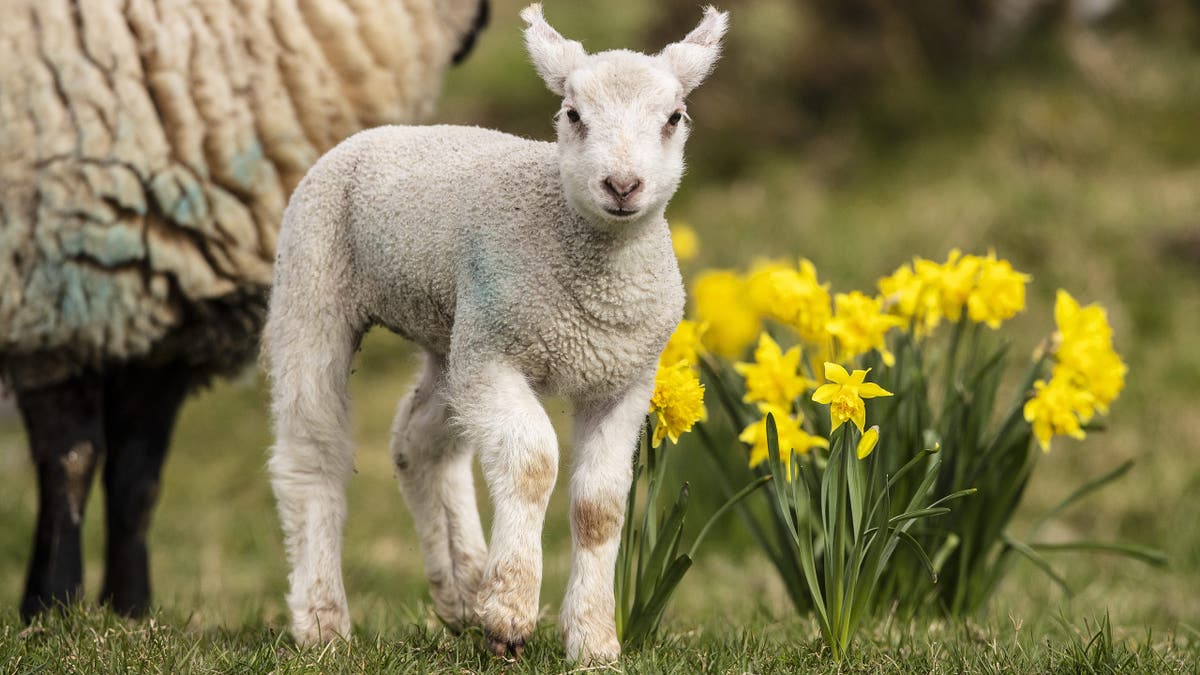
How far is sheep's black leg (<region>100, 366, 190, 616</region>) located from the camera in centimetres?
456

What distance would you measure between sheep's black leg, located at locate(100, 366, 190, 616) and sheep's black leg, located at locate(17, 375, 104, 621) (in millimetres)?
262

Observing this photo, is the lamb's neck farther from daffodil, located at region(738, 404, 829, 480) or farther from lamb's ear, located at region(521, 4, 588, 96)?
daffodil, located at region(738, 404, 829, 480)

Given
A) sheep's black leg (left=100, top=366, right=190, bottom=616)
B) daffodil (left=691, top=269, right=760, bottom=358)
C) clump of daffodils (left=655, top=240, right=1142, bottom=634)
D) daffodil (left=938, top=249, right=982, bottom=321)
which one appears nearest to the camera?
clump of daffodils (left=655, top=240, right=1142, bottom=634)

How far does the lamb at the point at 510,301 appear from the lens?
279 cm

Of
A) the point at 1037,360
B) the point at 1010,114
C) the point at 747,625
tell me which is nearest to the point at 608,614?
the point at 747,625

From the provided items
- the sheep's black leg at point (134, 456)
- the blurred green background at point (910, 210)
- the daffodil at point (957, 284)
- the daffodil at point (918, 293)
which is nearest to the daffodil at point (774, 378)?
the daffodil at point (918, 293)

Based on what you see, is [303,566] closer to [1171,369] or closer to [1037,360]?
[1037,360]

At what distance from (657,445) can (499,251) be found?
2.14 feet

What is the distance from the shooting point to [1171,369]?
7.00 m

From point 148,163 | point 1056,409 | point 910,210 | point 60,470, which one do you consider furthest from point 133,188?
point 910,210

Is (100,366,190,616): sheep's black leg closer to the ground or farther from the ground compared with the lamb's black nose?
closer to the ground

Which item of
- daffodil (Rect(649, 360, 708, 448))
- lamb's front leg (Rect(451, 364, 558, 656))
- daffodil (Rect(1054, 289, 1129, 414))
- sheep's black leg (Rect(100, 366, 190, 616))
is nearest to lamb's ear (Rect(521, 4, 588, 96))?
lamb's front leg (Rect(451, 364, 558, 656))

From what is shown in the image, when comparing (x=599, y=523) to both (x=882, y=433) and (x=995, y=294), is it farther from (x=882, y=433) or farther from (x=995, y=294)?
(x=995, y=294)

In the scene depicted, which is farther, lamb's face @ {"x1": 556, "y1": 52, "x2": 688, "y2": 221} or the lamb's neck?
the lamb's neck
